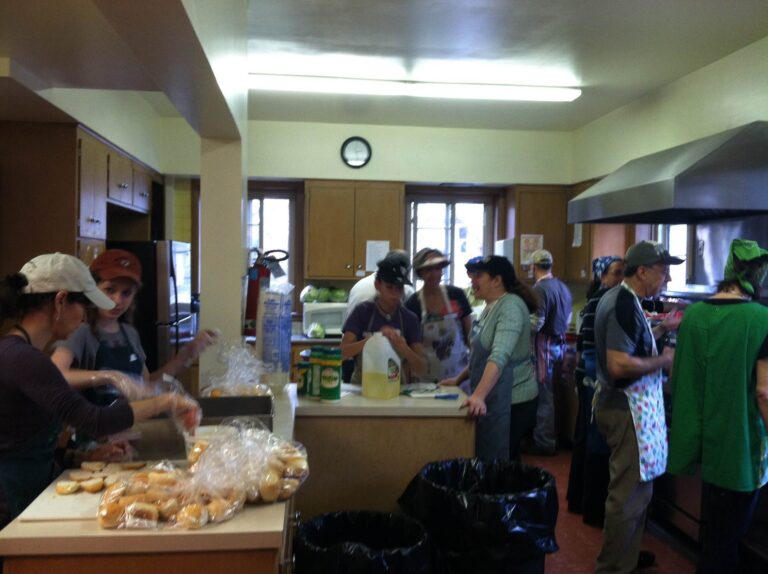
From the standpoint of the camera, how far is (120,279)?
2.28 m

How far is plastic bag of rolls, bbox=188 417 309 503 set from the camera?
143cm

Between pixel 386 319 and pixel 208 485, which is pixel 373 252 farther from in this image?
pixel 208 485

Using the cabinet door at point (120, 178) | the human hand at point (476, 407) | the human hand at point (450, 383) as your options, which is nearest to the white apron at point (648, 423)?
the human hand at point (476, 407)

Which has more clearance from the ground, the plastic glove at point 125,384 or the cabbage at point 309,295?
the cabbage at point 309,295

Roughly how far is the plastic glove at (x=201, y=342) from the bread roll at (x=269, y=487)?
3.90 feet

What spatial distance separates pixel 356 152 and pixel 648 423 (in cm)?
384

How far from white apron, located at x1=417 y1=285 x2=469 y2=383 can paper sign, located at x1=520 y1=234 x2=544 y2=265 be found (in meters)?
2.77

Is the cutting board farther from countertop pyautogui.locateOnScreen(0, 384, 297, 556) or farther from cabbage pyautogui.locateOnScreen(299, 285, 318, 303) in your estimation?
cabbage pyautogui.locateOnScreen(299, 285, 318, 303)

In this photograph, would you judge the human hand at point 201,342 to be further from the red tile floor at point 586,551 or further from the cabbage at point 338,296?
the cabbage at point 338,296

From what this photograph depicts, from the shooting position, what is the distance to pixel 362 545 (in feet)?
6.13

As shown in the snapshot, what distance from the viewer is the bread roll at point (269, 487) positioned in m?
1.44

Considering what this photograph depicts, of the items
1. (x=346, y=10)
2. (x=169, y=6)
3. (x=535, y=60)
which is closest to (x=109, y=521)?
(x=169, y=6)

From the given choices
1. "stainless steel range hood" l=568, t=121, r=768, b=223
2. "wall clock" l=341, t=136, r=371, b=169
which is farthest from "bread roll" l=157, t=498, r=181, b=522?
"wall clock" l=341, t=136, r=371, b=169

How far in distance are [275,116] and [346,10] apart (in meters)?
2.47
